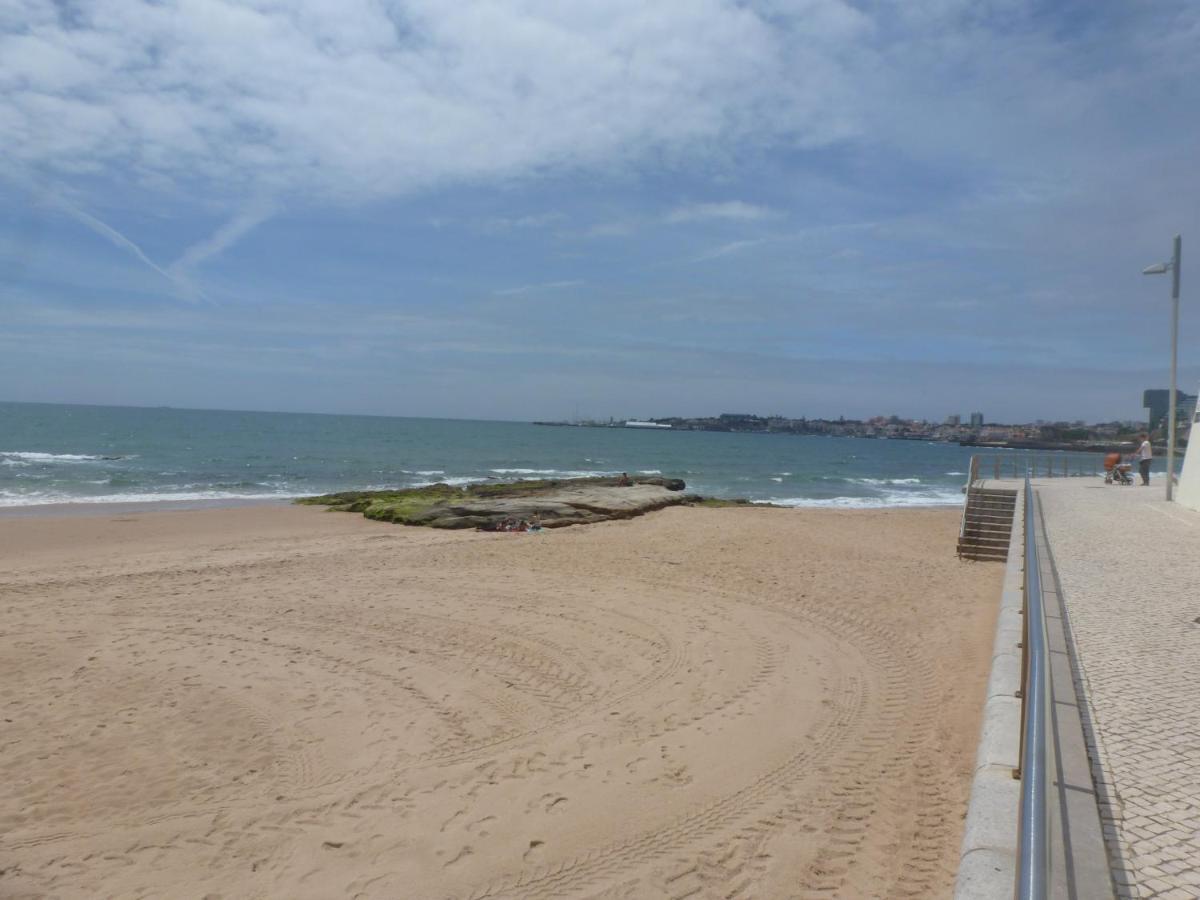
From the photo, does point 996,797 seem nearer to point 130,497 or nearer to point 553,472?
point 130,497

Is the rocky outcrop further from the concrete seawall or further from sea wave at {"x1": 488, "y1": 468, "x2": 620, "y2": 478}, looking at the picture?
sea wave at {"x1": 488, "y1": 468, "x2": 620, "y2": 478}

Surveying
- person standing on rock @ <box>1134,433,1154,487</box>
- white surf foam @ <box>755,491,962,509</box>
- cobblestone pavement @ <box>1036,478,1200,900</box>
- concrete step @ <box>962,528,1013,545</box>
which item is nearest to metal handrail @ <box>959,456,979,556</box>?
concrete step @ <box>962,528,1013,545</box>

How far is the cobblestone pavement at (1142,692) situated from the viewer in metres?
3.34

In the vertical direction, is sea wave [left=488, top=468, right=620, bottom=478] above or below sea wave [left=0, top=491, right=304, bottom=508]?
above

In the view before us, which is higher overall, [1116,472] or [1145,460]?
[1145,460]

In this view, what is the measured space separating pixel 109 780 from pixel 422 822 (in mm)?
2525

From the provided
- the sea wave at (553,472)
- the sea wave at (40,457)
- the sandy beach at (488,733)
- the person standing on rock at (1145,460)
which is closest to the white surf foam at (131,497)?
the sandy beach at (488,733)

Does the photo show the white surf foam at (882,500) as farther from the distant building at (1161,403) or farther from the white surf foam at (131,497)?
the white surf foam at (131,497)

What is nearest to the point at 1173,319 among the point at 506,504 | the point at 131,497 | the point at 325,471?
the point at 506,504

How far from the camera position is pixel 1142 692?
5.31m

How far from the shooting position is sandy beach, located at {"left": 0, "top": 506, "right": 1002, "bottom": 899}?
4.60 meters

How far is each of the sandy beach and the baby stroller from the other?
15374mm

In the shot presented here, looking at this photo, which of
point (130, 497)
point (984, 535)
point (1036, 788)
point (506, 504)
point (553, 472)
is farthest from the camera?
point (553, 472)

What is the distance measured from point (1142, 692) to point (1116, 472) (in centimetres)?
2351
